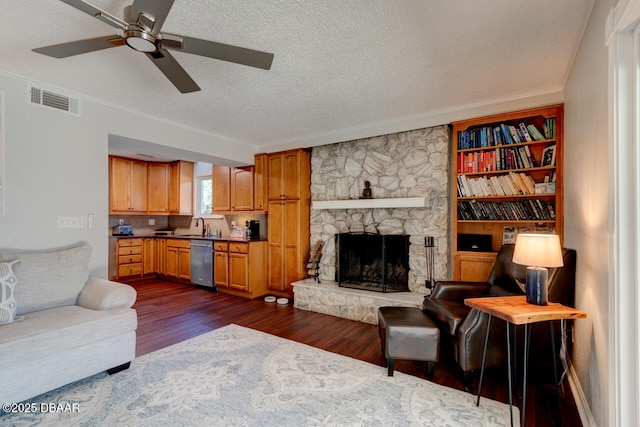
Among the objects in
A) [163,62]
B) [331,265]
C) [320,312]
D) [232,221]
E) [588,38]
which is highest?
[588,38]

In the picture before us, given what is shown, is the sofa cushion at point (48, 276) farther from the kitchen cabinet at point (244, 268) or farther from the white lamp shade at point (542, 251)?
the white lamp shade at point (542, 251)

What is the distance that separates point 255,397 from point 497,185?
10.1 feet

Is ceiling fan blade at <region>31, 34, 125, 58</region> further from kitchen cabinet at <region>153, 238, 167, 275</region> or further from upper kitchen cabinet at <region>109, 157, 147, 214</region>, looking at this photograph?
kitchen cabinet at <region>153, 238, 167, 275</region>

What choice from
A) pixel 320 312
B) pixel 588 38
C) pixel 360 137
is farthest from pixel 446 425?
pixel 360 137

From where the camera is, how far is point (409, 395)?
2.10 m

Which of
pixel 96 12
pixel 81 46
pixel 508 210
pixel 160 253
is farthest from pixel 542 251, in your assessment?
pixel 160 253

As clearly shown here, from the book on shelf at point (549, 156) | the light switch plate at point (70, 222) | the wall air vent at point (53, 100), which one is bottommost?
the light switch plate at point (70, 222)

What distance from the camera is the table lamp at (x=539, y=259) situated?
5.82ft

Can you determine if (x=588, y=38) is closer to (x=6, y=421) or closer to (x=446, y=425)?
(x=446, y=425)

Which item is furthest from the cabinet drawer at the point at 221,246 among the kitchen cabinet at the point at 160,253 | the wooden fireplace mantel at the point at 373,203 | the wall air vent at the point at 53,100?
the wall air vent at the point at 53,100

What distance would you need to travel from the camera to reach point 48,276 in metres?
2.44

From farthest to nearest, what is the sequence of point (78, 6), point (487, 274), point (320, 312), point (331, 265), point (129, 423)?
point (331, 265) → point (320, 312) → point (487, 274) → point (129, 423) → point (78, 6)

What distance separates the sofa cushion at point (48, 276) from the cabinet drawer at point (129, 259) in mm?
3359

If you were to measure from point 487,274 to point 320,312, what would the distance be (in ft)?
7.02
